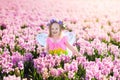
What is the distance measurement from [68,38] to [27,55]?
126cm

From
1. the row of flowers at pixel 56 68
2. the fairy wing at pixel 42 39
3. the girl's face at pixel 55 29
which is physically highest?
the girl's face at pixel 55 29

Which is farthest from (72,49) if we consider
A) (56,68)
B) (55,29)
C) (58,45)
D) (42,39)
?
(56,68)

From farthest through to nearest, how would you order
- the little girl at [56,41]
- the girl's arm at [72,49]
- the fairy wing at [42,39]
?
the fairy wing at [42,39]
the little girl at [56,41]
the girl's arm at [72,49]

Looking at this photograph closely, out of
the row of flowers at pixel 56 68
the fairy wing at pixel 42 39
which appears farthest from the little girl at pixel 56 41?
the row of flowers at pixel 56 68

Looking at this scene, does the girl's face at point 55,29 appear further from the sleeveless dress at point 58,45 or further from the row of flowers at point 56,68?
the row of flowers at point 56,68

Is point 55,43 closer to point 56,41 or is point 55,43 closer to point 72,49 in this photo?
point 56,41

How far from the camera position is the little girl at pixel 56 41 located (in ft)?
25.9

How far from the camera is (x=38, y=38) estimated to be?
8.28 m

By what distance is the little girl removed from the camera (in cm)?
788

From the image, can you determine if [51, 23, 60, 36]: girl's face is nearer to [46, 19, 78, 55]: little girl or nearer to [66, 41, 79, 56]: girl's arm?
[46, 19, 78, 55]: little girl

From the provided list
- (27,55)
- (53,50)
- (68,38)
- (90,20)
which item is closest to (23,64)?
(27,55)

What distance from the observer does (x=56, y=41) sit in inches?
318

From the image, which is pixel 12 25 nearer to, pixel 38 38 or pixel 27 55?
pixel 38 38

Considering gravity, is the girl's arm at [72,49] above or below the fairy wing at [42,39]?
below
